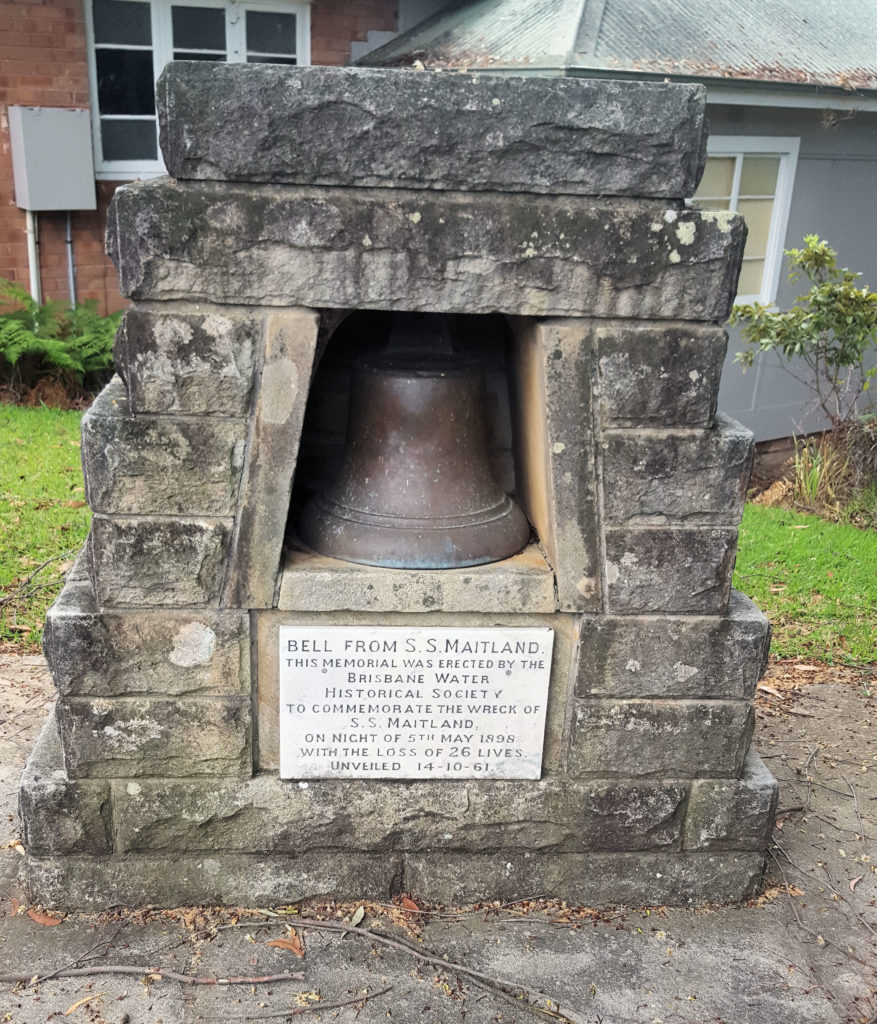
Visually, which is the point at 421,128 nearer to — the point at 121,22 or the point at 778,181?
the point at 778,181

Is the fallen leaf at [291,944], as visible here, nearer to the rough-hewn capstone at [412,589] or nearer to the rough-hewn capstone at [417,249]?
the rough-hewn capstone at [412,589]

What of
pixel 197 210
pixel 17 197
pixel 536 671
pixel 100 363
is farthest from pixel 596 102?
pixel 17 197

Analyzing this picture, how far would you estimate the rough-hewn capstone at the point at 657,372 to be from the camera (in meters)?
2.58

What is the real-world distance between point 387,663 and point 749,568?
365cm

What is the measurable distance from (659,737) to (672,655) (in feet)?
0.85

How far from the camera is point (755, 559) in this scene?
604cm

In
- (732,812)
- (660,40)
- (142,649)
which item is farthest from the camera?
(660,40)

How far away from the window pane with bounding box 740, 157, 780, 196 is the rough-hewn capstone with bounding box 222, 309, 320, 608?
6831mm

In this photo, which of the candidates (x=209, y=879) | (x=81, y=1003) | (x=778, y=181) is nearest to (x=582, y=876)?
(x=209, y=879)

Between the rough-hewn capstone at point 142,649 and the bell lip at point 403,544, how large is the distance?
34 cm

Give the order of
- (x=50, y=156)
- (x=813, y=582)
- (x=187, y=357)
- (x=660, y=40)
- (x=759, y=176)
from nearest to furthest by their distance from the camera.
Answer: (x=187, y=357), (x=813, y=582), (x=660, y=40), (x=50, y=156), (x=759, y=176)

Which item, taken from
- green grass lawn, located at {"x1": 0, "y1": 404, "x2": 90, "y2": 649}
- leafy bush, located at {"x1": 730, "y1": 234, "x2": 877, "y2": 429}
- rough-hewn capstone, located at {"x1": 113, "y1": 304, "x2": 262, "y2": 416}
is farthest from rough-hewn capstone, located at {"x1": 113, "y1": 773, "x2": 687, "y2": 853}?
leafy bush, located at {"x1": 730, "y1": 234, "x2": 877, "y2": 429}

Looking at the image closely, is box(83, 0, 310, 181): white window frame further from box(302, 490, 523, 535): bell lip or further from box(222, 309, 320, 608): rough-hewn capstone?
box(222, 309, 320, 608): rough-hewn capstone

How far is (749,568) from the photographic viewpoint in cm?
589
